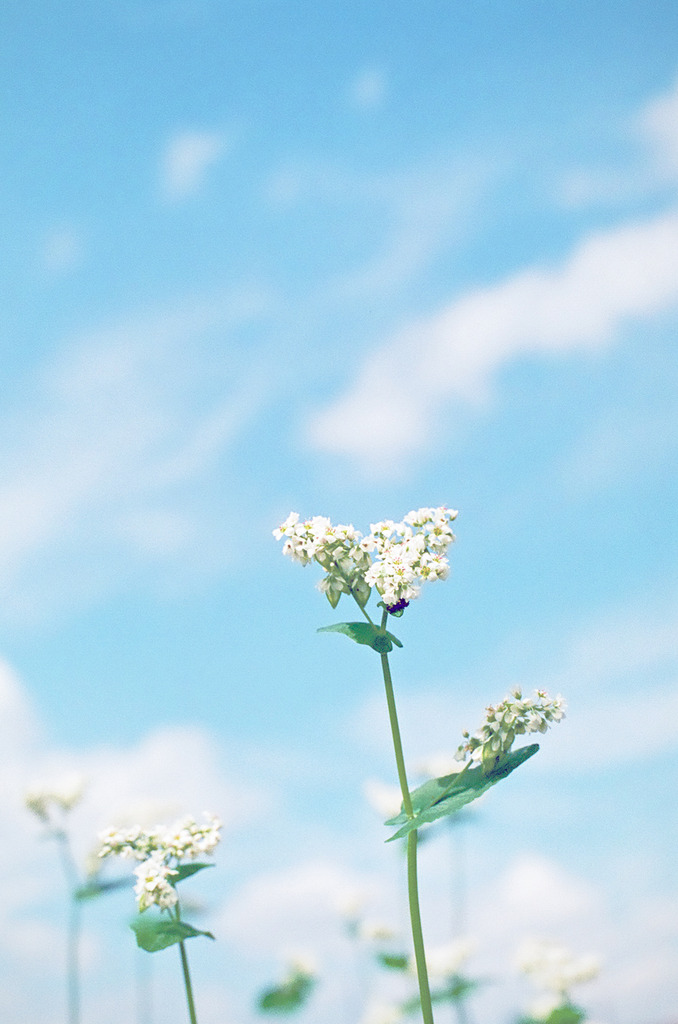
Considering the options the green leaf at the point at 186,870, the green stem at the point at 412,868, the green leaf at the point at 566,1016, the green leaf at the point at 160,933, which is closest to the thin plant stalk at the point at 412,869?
the green stem at the point at 412,868

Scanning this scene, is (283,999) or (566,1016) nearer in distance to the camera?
(566,1016)

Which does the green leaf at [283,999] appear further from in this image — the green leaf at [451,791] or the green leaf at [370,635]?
the green leaf at [370,635]

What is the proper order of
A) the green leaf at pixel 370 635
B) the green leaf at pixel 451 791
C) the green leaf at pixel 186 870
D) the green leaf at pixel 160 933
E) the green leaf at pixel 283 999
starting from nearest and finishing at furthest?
the green leaf at pixel 451 791 → the green leaf at pixel 370 635 → the green leaf at pixel 160 933 → the green leaf at pixel 186 870 → the green leaf at pixel 283 999

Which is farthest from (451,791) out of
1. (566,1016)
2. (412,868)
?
(566,1016)

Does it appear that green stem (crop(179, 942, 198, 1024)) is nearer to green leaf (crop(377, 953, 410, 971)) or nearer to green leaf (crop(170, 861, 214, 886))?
green leaf (crop(170, 861, 214, 886))

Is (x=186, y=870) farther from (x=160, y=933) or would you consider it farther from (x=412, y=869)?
(x=412, y=869)

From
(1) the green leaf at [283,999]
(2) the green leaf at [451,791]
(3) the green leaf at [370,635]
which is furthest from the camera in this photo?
(1) the green leaf at [283,999]

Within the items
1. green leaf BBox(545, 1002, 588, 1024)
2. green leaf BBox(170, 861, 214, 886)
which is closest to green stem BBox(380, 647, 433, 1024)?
green leaf BBox(545, 1002, 588, 1024)
